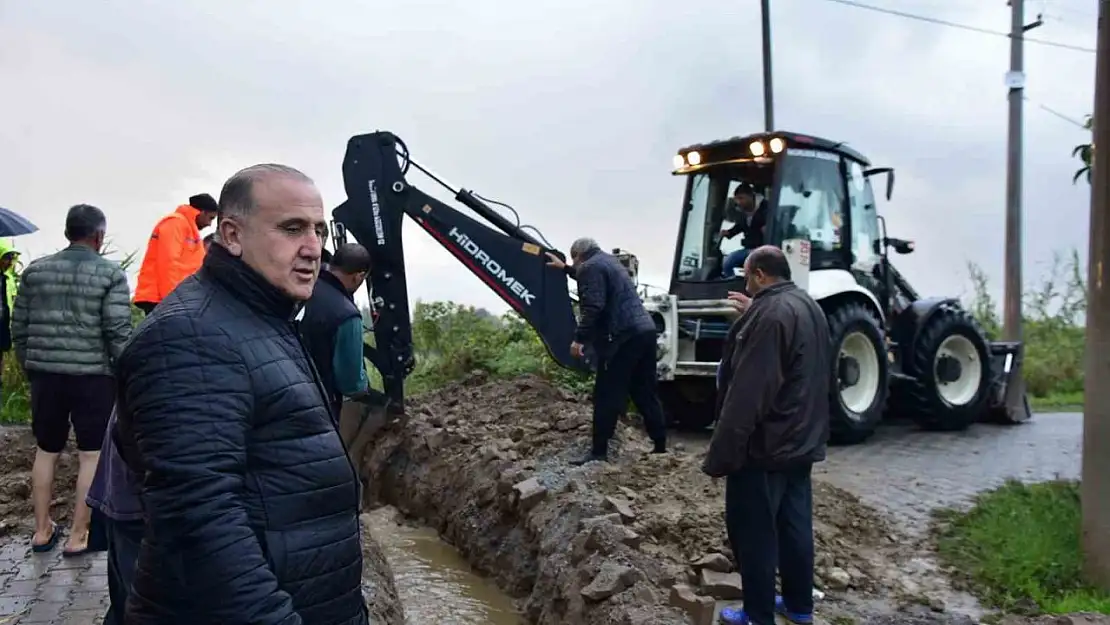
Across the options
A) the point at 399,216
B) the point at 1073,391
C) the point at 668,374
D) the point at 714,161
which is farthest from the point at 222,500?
the point at 1073,391

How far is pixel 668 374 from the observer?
8461mm

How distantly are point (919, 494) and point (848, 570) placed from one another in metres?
1.91

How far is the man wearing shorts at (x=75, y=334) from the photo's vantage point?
15.9ft

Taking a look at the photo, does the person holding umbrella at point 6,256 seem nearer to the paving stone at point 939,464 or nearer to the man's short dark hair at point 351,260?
the man's short dark hair at point 351,260

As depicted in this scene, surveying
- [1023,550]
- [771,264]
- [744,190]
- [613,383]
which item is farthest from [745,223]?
[771,264]

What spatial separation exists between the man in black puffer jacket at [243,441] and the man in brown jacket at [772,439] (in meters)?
2.35

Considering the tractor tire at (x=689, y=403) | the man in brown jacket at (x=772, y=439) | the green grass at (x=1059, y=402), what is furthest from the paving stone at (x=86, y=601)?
the green grass at (x=1059, y=402)

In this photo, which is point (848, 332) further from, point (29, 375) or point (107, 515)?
point (107, 515)

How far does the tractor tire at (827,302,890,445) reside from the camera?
815 cm

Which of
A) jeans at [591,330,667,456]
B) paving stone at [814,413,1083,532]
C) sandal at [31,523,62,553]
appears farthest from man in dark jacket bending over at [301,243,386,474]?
paving stone at [814,413,1083,532]

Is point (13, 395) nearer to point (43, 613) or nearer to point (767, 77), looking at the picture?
point (43, 613)

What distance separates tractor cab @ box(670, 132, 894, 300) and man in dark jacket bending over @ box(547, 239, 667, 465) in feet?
5.99

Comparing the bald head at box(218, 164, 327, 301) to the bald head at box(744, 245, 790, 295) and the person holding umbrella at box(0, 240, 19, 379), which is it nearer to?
the bald head at box(744, 245, 790, 295)

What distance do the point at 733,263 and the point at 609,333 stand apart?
2.16m
